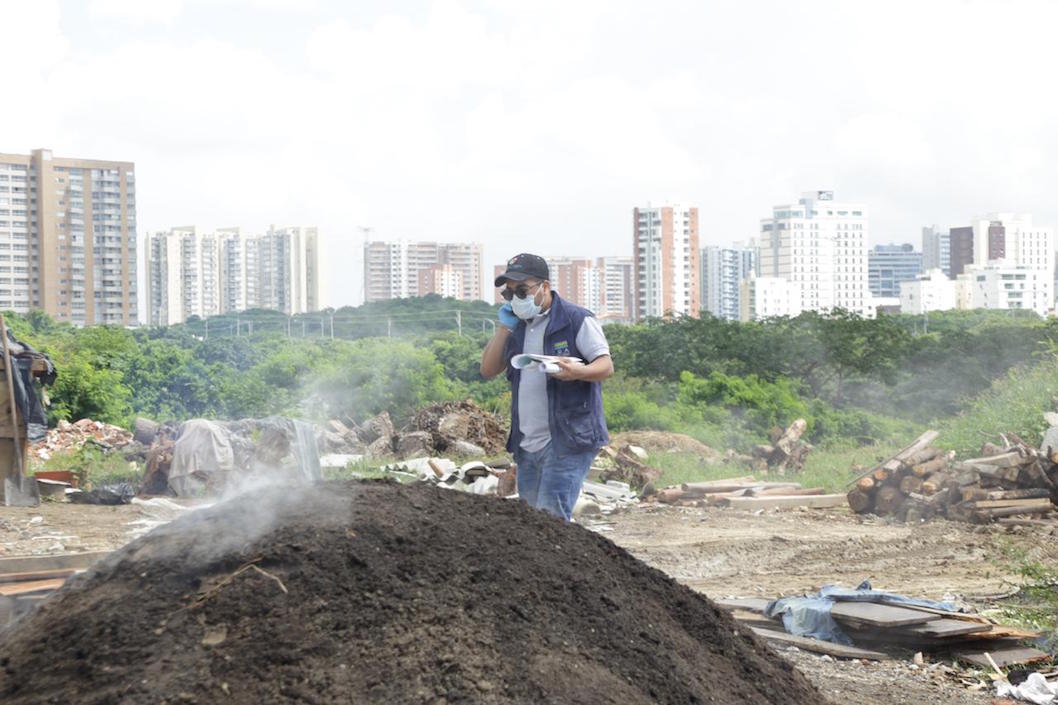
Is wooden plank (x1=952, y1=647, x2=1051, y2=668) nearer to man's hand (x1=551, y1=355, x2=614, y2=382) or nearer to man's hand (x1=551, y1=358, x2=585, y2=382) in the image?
man's hand (x1=551, y1=355, x2=614, y2=382)

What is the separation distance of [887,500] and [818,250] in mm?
75536

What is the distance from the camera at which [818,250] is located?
276ft

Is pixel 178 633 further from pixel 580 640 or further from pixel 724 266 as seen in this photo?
pixel 724 266

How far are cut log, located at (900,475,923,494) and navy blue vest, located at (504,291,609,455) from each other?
750 centimetres

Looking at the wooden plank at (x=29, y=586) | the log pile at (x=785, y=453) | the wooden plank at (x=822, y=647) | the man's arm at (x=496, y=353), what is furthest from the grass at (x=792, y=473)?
the wooden plank at (x=29, y=586)

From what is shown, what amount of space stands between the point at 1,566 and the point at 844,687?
13.0 feet

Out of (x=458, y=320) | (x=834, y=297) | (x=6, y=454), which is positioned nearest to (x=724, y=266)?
(x=834, y=297)

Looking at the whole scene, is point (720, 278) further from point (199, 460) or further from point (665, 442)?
point (199, 460)

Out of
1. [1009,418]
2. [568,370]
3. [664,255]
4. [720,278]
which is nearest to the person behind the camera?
[568,370]

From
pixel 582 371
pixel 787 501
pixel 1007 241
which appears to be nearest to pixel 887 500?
pixel 787 501

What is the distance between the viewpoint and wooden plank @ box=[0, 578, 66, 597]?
4.53 meters

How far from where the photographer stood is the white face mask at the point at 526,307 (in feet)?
15.5

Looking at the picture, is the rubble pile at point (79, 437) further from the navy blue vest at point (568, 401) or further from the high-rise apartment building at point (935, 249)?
the high-rise apartment building at point (935, 249)

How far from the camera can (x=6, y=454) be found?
36.4 ft
